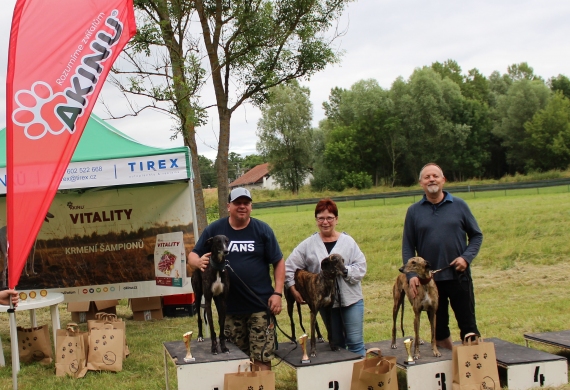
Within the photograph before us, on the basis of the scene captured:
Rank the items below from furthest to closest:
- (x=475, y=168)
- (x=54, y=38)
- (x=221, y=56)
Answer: (x=475, y=168), (x=221, y=56), (x=54, y=38)

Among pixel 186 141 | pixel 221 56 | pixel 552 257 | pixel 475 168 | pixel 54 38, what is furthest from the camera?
pixel 475 168

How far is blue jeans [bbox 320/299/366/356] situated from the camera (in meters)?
4.74

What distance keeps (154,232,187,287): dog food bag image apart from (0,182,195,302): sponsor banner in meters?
0.08

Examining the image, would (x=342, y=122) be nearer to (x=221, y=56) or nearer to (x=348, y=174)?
(x=348, y=174)

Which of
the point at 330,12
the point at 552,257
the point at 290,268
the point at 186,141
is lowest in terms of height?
the point at 552,257

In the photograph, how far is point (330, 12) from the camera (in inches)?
448

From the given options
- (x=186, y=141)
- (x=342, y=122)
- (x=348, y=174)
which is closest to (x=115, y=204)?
(x=186, y=141)

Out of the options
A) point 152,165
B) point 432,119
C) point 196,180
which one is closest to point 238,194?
point 152,165

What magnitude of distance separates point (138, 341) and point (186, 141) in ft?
12.9

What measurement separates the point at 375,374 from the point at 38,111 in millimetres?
3099

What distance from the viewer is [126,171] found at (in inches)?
259

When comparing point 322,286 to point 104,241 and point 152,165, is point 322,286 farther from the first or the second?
point 104,241

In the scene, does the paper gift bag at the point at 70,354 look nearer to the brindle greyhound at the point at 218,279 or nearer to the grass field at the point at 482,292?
the grass field at the point at 482,292

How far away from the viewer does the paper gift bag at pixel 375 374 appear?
4.24 metres
